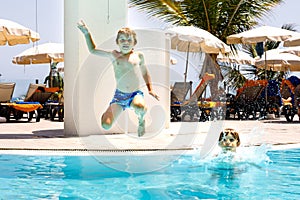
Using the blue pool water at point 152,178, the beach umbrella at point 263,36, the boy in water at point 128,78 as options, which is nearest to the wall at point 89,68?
the boy in water at point 128,78

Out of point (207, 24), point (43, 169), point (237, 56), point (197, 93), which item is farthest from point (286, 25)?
point (43, 169)

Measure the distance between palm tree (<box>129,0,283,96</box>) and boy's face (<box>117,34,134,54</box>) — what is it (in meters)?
8.85

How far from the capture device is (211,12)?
1614cm

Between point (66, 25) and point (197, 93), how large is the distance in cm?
636

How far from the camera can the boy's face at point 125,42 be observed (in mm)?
7293

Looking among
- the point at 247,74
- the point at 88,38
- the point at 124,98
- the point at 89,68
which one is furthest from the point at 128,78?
the point at 247,74

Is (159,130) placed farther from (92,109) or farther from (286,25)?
(286,25)

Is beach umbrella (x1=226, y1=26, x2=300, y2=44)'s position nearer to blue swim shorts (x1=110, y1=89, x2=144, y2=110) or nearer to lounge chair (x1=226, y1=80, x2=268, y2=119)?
lounge chair (x1=226, y1=80, x2=268, y2=119)

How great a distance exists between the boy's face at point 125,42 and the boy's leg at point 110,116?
2.88 feet

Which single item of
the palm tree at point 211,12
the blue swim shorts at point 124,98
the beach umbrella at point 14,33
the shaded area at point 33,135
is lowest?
the shaded area at point 33,135

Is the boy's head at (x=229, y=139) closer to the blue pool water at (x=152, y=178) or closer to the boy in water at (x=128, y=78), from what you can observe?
the blue pool water at (x=152, y=178)

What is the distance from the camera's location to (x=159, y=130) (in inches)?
396

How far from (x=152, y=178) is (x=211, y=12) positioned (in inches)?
451

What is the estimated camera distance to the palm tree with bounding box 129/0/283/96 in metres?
16.1
